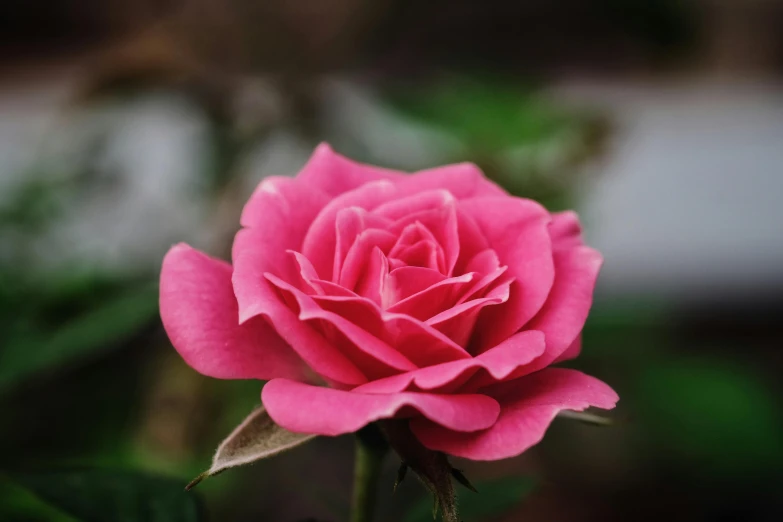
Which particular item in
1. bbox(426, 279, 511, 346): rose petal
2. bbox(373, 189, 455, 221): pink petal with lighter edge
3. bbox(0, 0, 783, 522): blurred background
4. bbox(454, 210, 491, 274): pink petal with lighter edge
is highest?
bbox(373, 189, 455, 221): pink petal with lighter edge

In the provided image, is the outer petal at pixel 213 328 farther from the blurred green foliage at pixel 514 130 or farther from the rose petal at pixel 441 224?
the blurred green foliage at pixel 514 130

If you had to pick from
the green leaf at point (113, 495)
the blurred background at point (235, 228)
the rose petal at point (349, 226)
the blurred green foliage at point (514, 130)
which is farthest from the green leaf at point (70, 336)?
the blurred green foliage at point (514, 130)

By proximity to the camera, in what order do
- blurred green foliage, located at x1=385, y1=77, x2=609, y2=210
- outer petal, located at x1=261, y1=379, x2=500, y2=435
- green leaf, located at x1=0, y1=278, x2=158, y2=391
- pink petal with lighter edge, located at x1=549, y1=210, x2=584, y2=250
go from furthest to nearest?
1. blurred green foliage, located at x1=385, y1=77, x2=609, y2=210
2. green leaf, located at x1=0, y1=278, x2=158, y2=391
3. pink petal with lighter edge, located at x1=549, y1=210, x2=584, y2=250
4. outer petal, located at x1=261, y1=379, x2=500, y2=435

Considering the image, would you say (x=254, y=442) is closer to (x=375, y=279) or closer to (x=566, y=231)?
(x=375, y=279)

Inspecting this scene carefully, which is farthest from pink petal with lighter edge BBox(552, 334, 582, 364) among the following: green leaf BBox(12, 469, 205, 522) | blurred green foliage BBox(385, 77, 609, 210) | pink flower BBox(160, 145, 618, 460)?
blurred green foliage BBox(385, 77, 609, 210)

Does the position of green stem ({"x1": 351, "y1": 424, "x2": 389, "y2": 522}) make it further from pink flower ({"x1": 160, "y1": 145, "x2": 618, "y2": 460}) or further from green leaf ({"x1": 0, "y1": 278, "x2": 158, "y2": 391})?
green leaf ({"x1": 0, "y1": 278, "x2": 158, "y2": 391})

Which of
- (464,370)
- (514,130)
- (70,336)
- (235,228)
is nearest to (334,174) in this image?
(464,370)

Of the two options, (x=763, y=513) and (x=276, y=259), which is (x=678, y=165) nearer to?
(x=763, y=513)
